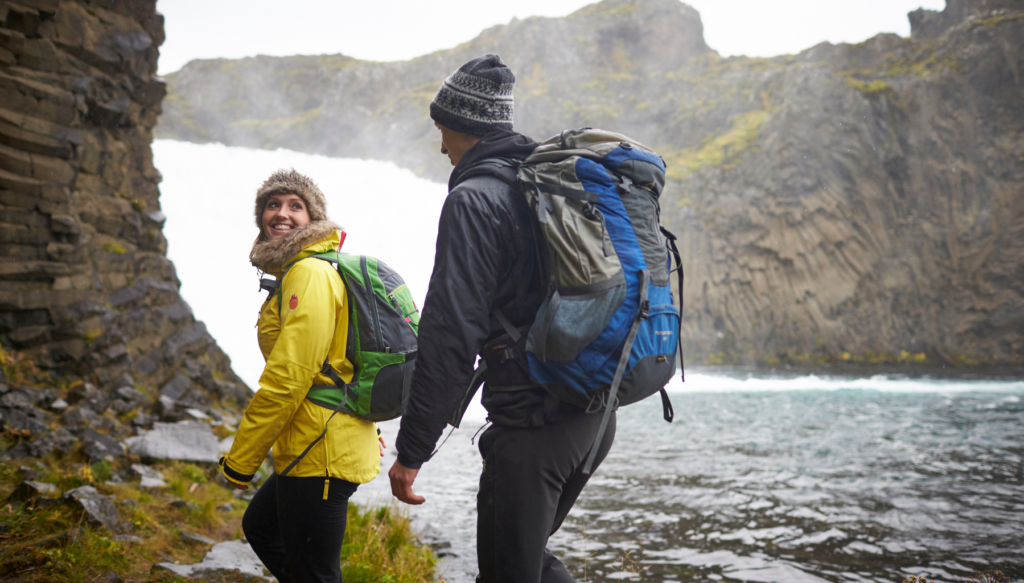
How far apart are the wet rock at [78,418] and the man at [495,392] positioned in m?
5.29

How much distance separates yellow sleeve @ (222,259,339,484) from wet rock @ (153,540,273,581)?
5.91 feet

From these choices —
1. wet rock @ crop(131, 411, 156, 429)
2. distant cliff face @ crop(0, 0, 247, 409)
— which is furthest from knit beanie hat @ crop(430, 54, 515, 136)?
distant cliff face @ crop(0, 0, 247, 409)

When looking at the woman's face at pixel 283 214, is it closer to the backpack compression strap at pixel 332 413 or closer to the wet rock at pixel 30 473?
the backpack compression strap at pixel 332 413

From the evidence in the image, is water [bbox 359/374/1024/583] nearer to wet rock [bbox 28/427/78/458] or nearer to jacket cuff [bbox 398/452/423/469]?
wet rock [bbox 28/427/78/458]

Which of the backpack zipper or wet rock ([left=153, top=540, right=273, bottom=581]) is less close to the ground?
the backpack zipper

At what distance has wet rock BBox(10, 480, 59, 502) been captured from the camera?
3.69 metres

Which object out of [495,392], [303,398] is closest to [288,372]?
[303,398]

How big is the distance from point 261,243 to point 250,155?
72.1 ft

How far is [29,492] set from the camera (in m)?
3.72

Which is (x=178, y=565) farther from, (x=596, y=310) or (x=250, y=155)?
(x=250, y=155)

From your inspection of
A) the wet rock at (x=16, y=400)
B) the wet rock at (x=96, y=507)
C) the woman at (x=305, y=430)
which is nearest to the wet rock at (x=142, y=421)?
the wet rock at (x=16, y=400)

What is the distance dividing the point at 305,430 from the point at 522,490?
0.90 m

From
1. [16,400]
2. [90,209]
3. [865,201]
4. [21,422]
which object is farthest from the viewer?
[865,201]

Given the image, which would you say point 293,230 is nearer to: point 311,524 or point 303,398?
point 303,398
